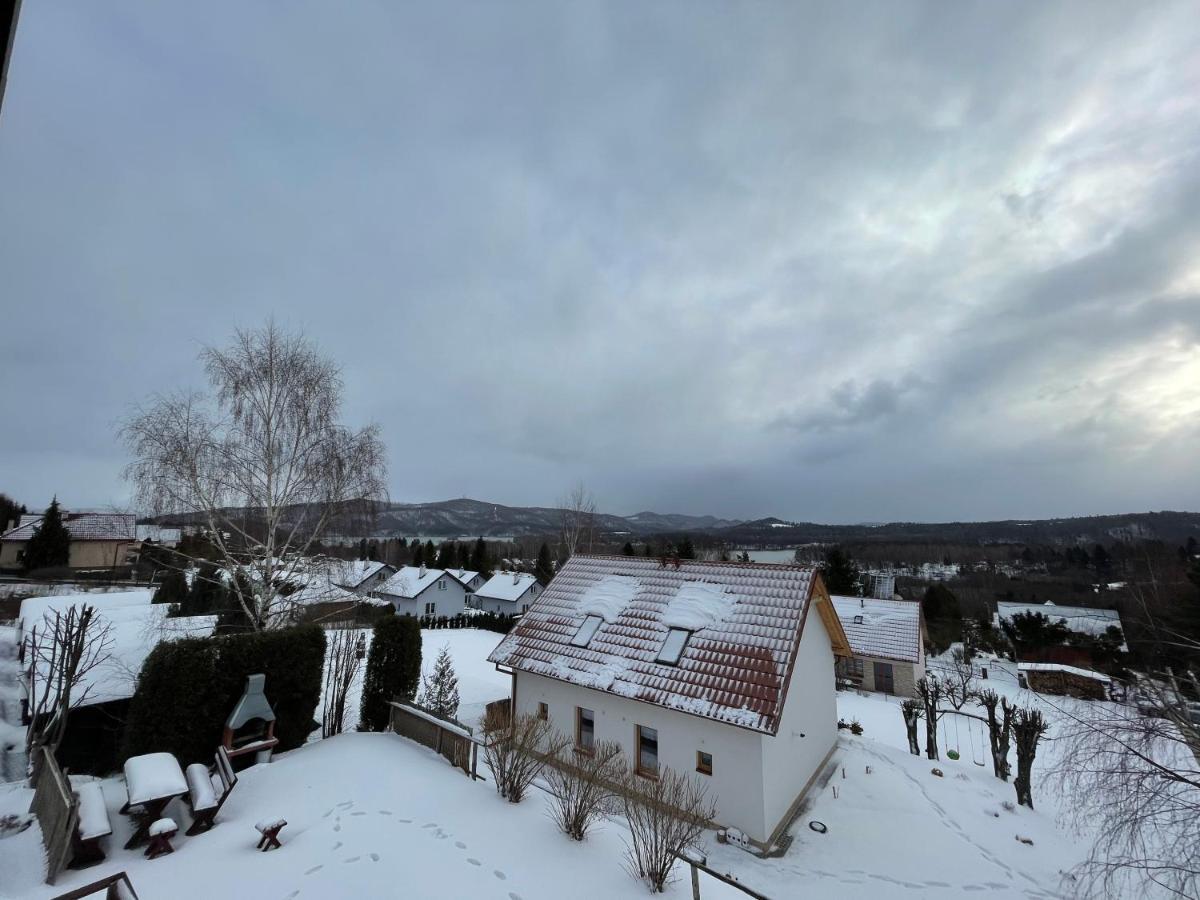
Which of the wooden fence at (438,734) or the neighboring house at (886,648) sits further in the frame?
the neighboring house at (886,648)

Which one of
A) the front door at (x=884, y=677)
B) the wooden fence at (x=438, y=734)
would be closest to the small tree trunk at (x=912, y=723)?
the front door at (x=884, y=677)

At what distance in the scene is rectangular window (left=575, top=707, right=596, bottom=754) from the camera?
1209 cm

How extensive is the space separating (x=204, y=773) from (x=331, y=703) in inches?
247

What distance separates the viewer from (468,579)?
50.0 meters

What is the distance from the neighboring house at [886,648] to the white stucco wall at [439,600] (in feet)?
113

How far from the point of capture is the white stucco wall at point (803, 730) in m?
9.83

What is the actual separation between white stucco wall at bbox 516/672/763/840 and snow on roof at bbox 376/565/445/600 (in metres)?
37.2

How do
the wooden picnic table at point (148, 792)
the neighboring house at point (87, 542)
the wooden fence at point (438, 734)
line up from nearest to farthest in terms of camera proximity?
the wooden picnic table at point (148, 792), the wooden fence at point (438, 734), the neighboring house at point (87, 542)

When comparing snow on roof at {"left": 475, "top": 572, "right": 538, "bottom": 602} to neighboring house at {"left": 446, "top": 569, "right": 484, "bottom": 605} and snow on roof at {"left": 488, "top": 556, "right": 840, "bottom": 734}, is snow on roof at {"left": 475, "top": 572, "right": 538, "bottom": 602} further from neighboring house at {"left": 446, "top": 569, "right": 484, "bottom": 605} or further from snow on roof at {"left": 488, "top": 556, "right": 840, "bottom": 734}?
snow on roof at {"left": 488, "top": 556, "right": 840, "bottom": 734}

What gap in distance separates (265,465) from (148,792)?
8.49 m

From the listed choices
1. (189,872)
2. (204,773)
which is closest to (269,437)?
(204,773)

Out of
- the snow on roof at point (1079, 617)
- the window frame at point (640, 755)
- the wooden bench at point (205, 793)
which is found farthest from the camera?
the snow on roof at point (1079, 617)

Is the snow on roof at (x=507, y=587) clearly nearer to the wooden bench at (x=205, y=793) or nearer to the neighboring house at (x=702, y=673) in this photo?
the neighboring house at (x=702, y=673)

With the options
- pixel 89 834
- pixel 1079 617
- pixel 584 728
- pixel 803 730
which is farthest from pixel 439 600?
pixel 1079 617
